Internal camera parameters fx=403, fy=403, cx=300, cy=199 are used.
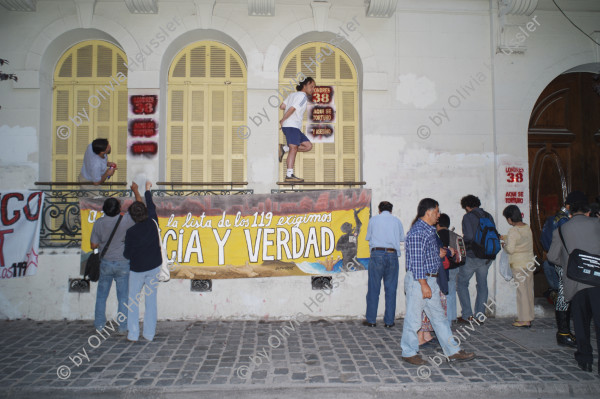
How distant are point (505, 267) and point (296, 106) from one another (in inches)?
189

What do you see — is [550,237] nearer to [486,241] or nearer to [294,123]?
[486,241]

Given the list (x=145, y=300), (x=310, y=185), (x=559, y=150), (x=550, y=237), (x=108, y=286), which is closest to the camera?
(x=145, y=300)

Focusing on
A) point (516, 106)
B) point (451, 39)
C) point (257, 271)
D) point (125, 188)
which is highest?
point (451, 39)

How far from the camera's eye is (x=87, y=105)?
8000 millimetres

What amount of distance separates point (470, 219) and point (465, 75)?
2.94 m

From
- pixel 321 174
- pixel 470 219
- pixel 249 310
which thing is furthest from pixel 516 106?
pixel 249 310

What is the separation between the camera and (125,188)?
25.4ft

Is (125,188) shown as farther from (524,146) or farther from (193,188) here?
(524,146)

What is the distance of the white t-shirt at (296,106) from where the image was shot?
7.36 m

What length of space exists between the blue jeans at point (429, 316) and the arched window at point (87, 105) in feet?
19.3

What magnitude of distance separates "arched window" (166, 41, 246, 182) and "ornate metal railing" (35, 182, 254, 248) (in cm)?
46

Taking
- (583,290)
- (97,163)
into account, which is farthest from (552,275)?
(97,163)

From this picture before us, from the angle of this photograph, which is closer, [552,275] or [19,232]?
[552,275]

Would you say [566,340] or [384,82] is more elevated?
[384,82]
